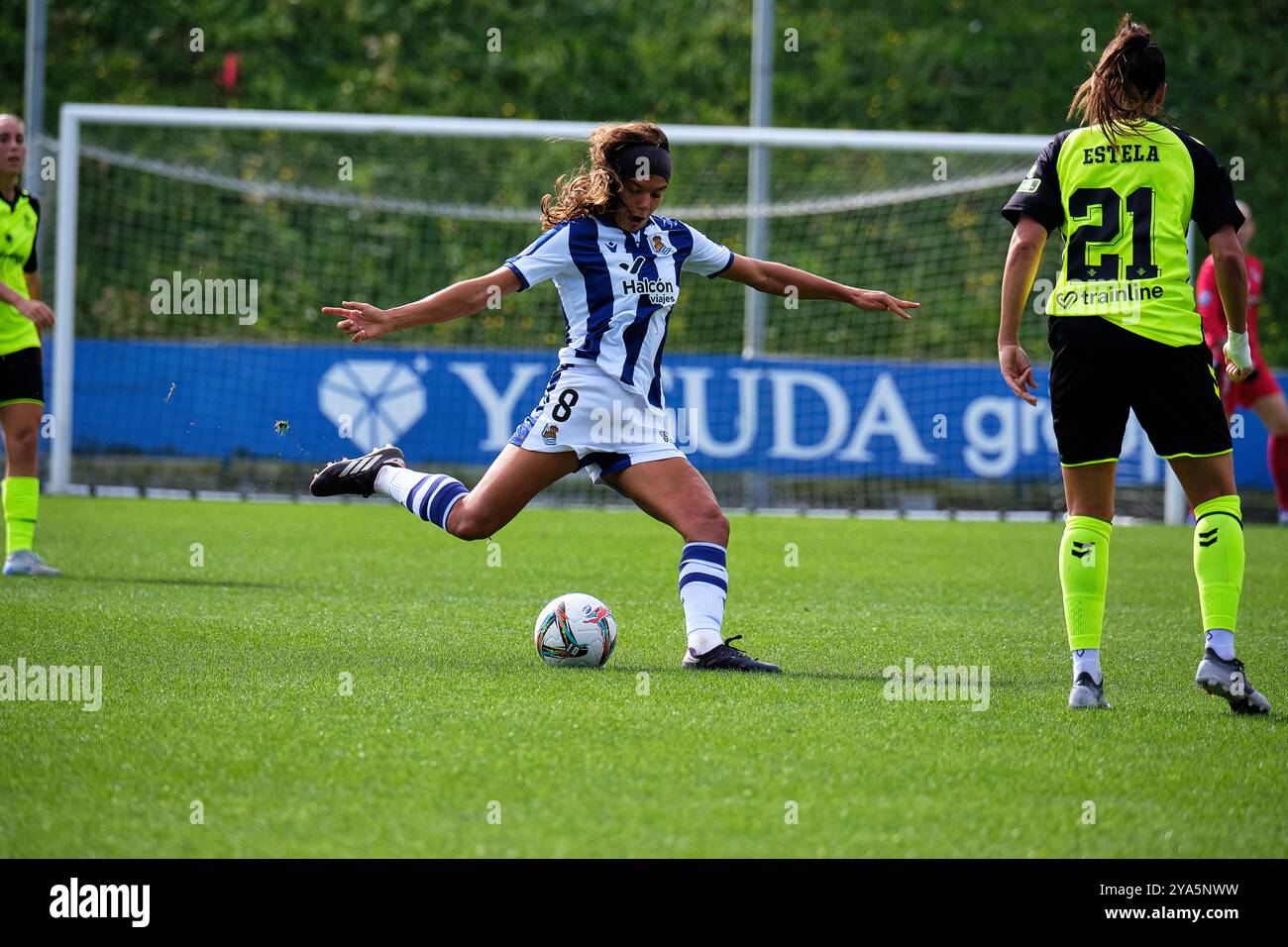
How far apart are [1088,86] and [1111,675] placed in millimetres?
2094

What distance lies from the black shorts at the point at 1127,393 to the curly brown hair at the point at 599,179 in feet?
5.33

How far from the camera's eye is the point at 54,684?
196 inches

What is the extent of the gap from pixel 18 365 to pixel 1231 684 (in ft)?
20.0

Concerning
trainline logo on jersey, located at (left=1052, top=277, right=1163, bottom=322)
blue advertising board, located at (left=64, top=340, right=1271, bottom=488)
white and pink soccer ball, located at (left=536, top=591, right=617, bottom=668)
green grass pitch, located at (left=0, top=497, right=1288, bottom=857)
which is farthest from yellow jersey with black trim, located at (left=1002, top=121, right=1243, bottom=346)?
blue advertising board, located at (left=64, top=340, right=1271, bottom=488)

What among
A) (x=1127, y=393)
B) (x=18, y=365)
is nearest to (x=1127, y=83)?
(x=1127, y=393)

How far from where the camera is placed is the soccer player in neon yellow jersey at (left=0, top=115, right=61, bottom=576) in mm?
7992

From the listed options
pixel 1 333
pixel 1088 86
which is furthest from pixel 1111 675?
pixel 1 333

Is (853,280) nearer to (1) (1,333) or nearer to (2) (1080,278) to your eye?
(1) (1,333)

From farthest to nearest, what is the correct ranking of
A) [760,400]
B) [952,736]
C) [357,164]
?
1. [357,164]
2. [760,400]
3. [952,736]

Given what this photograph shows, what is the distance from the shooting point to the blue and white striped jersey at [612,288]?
5547 millimetres

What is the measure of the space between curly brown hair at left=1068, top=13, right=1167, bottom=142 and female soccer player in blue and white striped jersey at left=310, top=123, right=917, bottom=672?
1493 mm

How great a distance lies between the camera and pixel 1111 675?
564 cm
